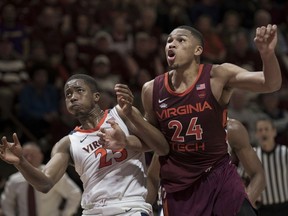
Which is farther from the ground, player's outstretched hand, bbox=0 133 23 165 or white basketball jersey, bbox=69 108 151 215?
player's outstretched hand, bbox=0 133 23 165

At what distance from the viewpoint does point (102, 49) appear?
11.7 metres

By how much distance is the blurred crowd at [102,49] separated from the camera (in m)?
10.5

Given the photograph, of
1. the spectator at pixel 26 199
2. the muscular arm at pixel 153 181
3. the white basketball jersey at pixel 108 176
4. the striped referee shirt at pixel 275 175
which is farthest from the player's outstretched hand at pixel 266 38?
the striped referee shirt at pixel 275 175

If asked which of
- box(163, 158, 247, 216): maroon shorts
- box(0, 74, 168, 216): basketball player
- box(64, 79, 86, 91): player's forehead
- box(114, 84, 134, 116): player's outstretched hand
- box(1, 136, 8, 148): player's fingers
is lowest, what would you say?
box(163, 158, 247, 216): maroon shorts

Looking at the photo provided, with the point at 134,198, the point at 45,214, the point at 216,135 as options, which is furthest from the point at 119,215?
the point at 45,214

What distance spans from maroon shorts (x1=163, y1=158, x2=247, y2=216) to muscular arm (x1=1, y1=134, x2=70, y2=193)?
0.91 metres

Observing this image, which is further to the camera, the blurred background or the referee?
the blurred background

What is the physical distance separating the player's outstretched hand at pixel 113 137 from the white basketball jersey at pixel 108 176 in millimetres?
307

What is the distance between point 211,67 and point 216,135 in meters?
0.50

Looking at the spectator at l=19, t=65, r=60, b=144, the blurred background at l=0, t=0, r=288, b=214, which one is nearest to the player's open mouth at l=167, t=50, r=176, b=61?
the blurred background at l=0, t=0, r=288, b=214

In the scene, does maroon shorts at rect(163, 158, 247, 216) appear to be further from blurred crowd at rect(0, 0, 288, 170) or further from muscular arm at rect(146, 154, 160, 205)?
blurred crowd at rect(0, 0, 288, 170)

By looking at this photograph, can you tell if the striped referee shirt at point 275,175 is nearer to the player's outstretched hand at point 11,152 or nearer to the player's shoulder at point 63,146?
the player's shoulder at point 63,146

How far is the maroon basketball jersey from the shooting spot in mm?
5070

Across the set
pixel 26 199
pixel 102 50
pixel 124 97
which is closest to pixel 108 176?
pixel 124 97
